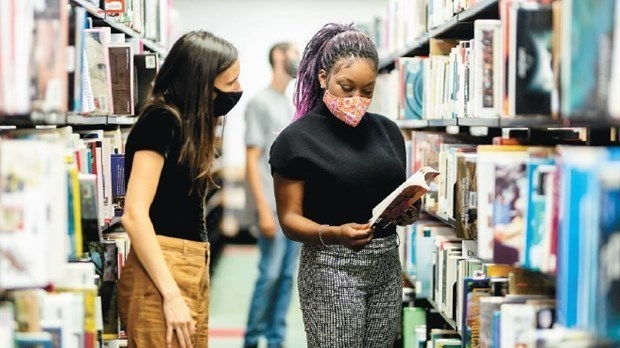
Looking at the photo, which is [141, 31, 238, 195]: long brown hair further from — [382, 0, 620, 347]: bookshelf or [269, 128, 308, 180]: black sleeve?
[382, 0, 620, 347]: bookshelf

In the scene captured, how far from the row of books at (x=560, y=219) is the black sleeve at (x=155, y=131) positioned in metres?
0.83

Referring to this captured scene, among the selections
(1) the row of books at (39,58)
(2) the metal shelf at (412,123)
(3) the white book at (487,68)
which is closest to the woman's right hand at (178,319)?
(1) the row of books at (39,58)

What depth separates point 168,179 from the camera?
8.34 feet

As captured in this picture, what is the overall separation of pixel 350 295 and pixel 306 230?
24 cm

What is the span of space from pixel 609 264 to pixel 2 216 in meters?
1.20

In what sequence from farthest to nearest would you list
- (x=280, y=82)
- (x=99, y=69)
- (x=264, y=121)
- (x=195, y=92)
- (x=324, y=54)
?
(x=280, y=82)
(x=264, y=121)
(x=99, y=69)
(x=324, y=54)
(x=195, y=92)

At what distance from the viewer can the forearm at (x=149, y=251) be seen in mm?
2465

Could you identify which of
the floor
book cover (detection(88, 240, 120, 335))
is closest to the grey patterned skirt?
book cover (detection(88, 240, 120, 335))

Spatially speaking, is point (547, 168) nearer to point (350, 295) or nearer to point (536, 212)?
point (536, 212)

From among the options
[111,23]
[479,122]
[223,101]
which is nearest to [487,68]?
[479,122]

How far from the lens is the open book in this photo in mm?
2578

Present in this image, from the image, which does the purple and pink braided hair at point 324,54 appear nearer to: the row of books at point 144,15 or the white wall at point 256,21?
the row of books at point 144,15

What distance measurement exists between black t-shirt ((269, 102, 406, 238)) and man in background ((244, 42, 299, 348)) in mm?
2249

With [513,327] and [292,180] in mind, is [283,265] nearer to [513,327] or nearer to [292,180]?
[292,180]
